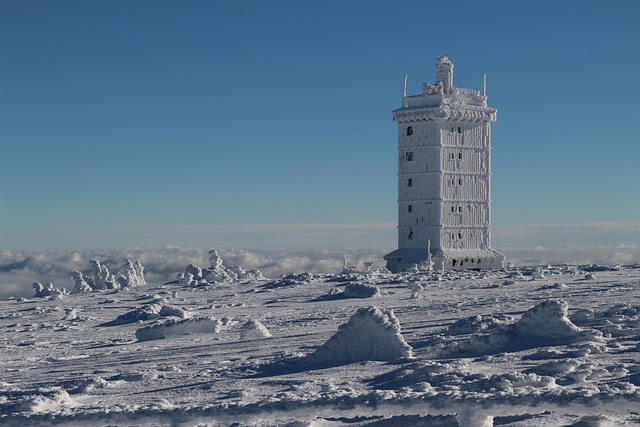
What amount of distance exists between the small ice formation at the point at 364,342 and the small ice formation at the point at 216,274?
1217 inches

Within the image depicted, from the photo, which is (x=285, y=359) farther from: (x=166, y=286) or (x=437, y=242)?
(x=437, y=242)

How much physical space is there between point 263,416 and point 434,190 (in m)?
41.5

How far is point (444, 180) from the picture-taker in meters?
53.8

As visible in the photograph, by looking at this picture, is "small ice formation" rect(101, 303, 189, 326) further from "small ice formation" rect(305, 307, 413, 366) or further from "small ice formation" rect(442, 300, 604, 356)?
"small ice formation" rect(442, 300, 604, 356)

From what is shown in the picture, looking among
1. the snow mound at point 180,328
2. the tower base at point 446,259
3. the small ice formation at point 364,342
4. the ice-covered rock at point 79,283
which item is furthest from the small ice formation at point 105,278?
the small ice formation at point 364,342

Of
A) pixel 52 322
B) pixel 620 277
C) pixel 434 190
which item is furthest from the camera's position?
pixel 434 190

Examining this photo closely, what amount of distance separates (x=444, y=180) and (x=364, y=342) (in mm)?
37064

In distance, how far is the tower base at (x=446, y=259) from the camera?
53594mm

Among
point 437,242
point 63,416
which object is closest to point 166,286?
point 437,242

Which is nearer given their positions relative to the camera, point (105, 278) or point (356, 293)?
point (356, 293)

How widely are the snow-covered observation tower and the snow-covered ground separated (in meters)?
23.8

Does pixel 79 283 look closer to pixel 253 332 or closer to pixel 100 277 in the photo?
pixel 100 277

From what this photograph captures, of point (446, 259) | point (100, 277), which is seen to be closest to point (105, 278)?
point (100, 277)

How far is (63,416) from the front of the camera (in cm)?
1405
